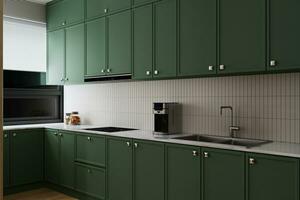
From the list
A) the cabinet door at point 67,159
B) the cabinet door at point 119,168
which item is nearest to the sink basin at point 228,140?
the cabinet door at point 119,168

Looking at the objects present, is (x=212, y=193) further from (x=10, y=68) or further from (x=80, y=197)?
(x=10, y=68)

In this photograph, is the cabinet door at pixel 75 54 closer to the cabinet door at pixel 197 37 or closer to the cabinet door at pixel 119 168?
the cabinet door at pixel 119 168

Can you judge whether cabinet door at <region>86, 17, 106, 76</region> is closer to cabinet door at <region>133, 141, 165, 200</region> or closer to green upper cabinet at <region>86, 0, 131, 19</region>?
green upper cabinet at <region>86, 0, 131, 19</region>

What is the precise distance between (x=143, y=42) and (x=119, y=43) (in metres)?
0.41

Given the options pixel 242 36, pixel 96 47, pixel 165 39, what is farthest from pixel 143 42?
pixel 242 36

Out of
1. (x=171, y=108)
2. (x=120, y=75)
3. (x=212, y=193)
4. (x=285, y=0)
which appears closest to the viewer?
(x=285, y=0)

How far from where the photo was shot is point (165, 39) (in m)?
3.36

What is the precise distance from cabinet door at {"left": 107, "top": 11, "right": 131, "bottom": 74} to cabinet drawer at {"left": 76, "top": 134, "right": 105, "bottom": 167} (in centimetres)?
87

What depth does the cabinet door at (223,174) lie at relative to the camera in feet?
8.36

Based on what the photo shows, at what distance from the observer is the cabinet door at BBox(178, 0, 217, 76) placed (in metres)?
2.97

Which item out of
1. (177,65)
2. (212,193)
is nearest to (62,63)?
(177,65)

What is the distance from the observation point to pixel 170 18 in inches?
130

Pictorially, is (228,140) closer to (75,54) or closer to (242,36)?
(242,36)

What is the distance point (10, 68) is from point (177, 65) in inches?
109
